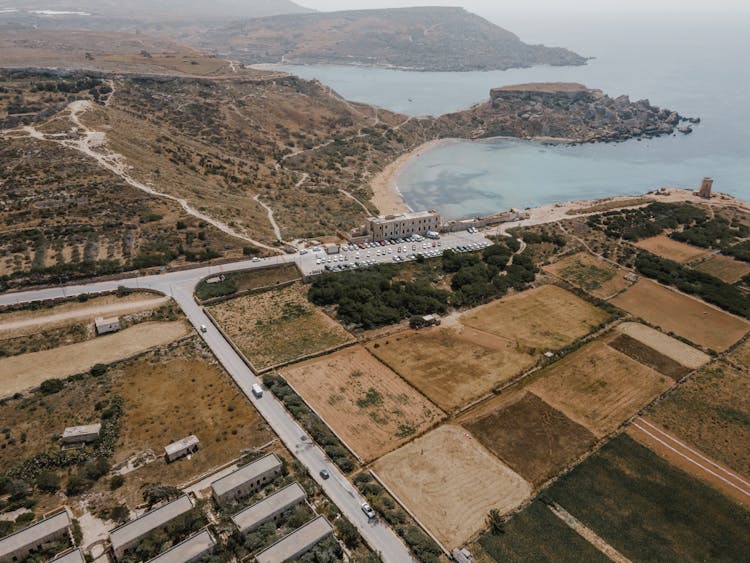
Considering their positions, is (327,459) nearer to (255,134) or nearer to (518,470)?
(518,470)

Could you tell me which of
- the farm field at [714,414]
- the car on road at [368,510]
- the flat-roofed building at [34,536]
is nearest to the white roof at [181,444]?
the flat-roofed building at [34,536]

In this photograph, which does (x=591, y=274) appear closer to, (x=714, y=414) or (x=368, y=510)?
(x=714, y=414)

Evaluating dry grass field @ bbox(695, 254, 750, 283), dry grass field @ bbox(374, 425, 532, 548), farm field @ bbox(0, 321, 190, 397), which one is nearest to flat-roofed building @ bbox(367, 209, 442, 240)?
farm field @ bbox(0, 321, 190, 397)

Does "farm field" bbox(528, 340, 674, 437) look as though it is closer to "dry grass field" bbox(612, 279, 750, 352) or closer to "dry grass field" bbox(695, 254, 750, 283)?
"dry grass field" bbox(612, 279, 750, 352)

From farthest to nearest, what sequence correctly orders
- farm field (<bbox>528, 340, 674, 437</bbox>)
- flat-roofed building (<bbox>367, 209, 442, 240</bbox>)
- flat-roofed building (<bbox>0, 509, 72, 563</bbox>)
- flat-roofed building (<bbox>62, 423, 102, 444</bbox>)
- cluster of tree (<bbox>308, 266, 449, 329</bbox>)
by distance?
flat-roofed building (<bbox>367, 209, 442, 240</bbox>) < cluster of tree (<bbox>308, 266, 449, 329</bbox>) < farm field (<bbox>528, 340, 674, 437</bbox>) < flat-roofed building (<bbox>62, 423, 102, 444</bbox>) < flat-roofed building (<bbox>0, 509, 72, 563</bbox>)

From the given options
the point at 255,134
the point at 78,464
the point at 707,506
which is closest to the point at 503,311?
the point at 707,506

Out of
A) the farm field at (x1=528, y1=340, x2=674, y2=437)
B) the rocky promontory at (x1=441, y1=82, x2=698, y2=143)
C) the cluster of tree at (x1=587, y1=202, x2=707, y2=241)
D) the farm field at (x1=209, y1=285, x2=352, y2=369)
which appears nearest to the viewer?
the farm field at (x1=528, y1=340, x2=674, y2=437)

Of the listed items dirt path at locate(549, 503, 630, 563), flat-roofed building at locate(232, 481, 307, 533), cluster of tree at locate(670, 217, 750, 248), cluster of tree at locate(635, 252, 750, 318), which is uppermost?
cluster of tree at locate(670, 217, 750, 248)
